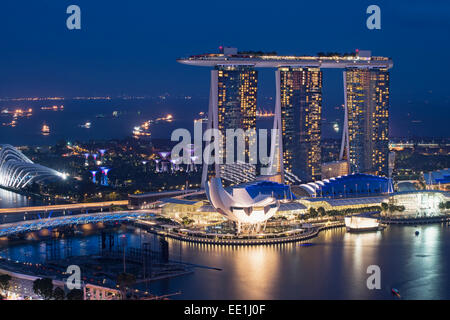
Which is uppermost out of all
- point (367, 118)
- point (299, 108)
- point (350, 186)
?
point (299, 108)

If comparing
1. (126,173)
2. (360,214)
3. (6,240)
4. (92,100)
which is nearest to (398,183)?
(360,214)

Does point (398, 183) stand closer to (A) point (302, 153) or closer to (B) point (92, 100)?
(A) point (302, 153)

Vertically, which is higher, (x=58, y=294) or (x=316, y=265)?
(x=58, y=294)

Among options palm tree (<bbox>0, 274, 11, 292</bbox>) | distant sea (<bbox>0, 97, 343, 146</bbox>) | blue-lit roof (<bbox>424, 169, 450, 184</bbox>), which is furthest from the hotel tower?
distant sea (<bbox>0, 97, 343, 146</bbox>)

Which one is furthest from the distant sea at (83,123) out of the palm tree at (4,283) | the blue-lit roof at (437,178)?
the palm tree at (4,283)

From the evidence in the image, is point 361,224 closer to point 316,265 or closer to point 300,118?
point 316,265

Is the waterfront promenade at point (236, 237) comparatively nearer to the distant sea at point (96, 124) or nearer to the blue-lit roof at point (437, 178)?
the blue-lit roof at point (437, 178)

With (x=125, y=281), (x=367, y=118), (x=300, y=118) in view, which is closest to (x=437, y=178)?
(x=367, y=118)

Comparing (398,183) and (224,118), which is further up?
(224,118)
